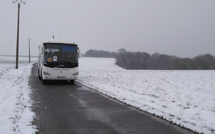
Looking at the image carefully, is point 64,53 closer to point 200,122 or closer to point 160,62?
point 200,122

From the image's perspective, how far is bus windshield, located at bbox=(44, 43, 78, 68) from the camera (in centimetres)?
1471

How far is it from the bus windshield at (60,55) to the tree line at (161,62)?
77618 mm

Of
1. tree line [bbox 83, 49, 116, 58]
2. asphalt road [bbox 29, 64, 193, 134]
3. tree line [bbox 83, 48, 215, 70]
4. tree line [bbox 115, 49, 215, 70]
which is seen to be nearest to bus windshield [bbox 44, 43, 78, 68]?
asphalt road [bbox 29, 64, 193, 134]

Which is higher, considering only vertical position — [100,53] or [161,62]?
[100,53]

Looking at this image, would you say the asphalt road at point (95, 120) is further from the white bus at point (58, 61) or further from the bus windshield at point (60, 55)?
the bus windshield at point (60, 55)

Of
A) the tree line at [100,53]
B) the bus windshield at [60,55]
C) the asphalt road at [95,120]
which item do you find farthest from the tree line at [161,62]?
the asphalt road at [95,120]

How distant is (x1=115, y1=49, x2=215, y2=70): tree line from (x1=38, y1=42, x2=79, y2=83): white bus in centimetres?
7814

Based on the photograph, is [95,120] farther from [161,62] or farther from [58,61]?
[161,62]

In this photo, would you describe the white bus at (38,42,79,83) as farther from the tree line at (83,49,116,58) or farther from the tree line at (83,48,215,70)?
the tree line at (83,49,116,58)

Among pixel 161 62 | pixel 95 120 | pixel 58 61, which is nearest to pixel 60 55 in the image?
pixel 58 61

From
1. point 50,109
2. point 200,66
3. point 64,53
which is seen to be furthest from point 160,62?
point 50,109

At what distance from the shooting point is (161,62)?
382 ft

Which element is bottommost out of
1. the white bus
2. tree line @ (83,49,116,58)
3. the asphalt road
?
the asphalt road

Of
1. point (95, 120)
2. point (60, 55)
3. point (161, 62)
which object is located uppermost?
point (60, 55)
